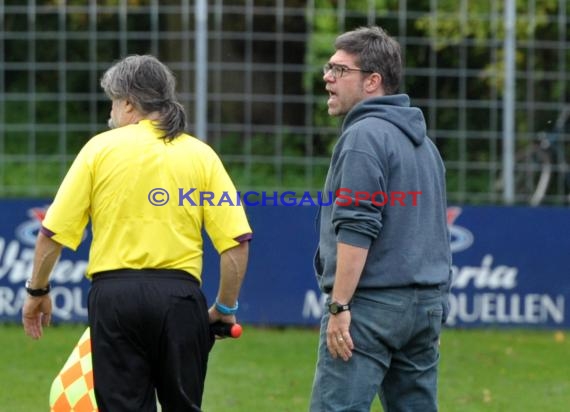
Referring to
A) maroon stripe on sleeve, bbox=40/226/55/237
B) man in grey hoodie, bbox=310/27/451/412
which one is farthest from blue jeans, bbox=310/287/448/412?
maroon stripe on sleeve, bbox=40/226/55/237

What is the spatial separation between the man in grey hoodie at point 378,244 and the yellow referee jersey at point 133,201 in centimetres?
53

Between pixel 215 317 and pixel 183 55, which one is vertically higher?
pixel 183 55

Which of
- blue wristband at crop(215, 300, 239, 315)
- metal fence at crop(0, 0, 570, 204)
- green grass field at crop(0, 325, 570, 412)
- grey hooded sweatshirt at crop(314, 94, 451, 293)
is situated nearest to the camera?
grey hooded sweatshirt at crop(314, 94, 451, 293)

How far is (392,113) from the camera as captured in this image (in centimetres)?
504

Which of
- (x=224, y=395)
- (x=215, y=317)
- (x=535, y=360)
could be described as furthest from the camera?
(x=535, y=360)

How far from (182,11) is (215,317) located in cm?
704

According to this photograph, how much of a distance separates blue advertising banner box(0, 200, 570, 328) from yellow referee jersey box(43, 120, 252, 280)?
21.7ft

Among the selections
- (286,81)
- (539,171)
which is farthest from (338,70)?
(539,171)

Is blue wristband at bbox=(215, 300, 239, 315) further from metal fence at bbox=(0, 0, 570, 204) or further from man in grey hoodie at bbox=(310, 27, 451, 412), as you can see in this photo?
metal fence at bbox=(0, 0, 570, 204)

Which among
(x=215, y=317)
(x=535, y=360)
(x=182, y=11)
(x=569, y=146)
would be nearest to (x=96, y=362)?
(x=215, y=317)

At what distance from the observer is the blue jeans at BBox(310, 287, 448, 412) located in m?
4.95

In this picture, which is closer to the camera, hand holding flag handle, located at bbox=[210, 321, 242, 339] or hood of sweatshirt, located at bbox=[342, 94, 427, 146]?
hood of sweatshirt, located at bbox=[342, 94, 427, 146]

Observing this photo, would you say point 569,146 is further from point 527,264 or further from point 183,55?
point 183,55

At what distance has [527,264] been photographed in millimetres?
11844
